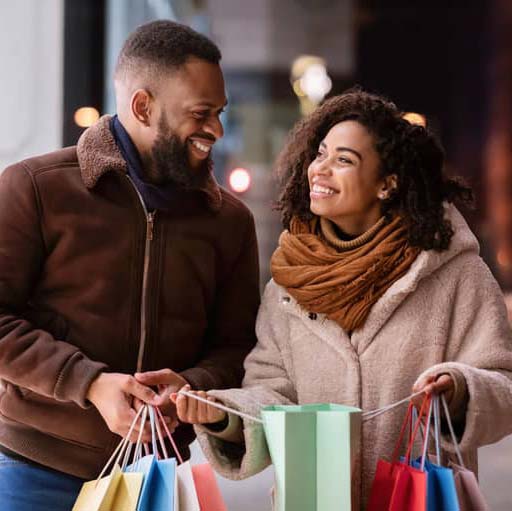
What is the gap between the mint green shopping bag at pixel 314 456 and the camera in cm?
168

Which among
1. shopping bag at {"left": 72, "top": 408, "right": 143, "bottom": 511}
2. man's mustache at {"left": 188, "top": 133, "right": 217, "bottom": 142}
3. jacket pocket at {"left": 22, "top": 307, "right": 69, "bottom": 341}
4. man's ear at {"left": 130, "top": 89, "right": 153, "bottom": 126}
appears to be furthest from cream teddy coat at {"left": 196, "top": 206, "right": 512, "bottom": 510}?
man's ear at {"left": 130, "top": 89, "right": 153, "bottom": 126}

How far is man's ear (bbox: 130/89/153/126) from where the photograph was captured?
6.73 feet

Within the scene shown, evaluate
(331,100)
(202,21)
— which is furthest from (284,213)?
(202,21)

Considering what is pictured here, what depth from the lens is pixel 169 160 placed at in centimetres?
204

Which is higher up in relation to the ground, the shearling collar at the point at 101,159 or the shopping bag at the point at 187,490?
the shearling collar at the point at 101,159

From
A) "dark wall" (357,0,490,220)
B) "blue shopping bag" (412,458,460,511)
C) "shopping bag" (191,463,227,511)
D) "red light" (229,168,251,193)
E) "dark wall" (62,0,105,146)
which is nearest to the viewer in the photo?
"blue shopping bag" (412,458,460,511)

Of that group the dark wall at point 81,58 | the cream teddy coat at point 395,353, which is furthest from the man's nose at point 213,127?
the dark wall at point 81,58

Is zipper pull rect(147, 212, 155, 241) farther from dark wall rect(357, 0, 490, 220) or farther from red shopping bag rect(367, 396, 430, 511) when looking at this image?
dark wall rect(357, 0, 490, 220)

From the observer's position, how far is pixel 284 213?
2.19 metres

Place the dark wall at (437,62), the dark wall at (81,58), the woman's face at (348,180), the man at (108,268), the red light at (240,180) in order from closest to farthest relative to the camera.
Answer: the man at (108,268)
the woman's face at (348,180)
the dark wall at (81,58)
the red light at (240,180)
the dark wall at (437,62)

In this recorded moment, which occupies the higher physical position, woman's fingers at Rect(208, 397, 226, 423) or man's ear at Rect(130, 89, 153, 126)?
man's ear at Rect(130, 89, 153, 126)

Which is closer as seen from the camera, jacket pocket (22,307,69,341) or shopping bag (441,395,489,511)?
shopping bag (441,395,489,511)

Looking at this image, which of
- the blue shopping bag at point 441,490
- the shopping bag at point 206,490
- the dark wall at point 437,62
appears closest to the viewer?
the blue shopping bag at point 441,490

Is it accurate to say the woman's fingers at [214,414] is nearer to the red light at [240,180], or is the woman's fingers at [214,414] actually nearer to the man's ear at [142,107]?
the man's ear at [142,107]
